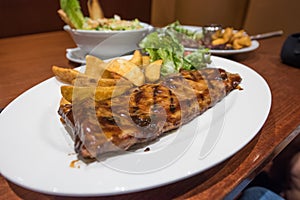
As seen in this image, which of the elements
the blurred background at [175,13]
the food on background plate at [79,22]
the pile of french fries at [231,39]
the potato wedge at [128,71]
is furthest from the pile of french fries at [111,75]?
the blurred background at [175,13]

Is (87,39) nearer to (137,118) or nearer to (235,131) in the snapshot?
(137,118)

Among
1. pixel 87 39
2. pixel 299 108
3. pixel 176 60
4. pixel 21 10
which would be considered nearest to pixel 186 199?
pixel 299 108

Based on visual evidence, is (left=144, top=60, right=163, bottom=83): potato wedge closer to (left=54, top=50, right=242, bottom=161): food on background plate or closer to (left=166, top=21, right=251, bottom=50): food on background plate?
(left=54, top=50, right=242, bottom=161): food on background plate

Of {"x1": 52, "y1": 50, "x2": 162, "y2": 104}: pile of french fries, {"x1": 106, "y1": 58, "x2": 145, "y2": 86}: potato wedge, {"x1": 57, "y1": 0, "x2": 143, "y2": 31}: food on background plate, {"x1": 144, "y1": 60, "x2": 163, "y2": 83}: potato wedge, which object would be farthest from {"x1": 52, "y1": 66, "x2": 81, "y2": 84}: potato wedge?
{"x1": 57, "y1": 0, "x2": 143, "y2": 31}: food on background plate

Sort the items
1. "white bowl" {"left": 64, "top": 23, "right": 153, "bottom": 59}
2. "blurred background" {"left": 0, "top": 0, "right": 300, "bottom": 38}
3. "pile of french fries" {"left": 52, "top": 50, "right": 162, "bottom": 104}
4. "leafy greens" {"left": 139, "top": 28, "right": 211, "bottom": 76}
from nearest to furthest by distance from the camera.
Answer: "pile of french fries" {"left": 52, "top": 50, "right": 162, "bottom": 104} → "leafy greens" {"left": 139, "top": 28, "right": 211, "bottom": 76} → "white bowl" {"left": 64, "top": 23, "right": 153, "bottom": 59} → "blurred background" {"left": 0, "top": 0, "right": 300, "bottom": 38}

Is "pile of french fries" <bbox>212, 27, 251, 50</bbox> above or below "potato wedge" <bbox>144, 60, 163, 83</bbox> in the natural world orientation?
below

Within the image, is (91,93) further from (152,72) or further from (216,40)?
(216,40)

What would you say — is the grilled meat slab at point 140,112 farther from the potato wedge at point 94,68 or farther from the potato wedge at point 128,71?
the potato wedge at point 94,68
